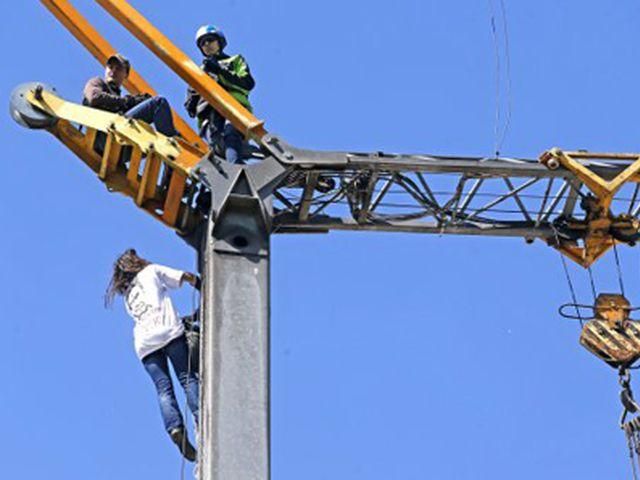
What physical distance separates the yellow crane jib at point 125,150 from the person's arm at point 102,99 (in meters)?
0.20

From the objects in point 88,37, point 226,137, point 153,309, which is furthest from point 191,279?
point 88,37

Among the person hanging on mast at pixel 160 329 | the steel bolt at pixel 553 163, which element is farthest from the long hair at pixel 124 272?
the steel bolt at pixel 553 163

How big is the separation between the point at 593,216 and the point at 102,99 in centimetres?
481

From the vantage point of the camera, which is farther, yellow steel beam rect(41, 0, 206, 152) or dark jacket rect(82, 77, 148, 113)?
yellow steel beam rect(41, 0, 206, 152)

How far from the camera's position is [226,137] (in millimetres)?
15930

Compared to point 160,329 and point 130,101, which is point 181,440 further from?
point 130,101

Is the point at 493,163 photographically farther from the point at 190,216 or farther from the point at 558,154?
the point at 190,216

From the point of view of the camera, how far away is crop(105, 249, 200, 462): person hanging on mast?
605 inches

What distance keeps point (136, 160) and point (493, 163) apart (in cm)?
326

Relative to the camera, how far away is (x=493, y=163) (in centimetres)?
1579

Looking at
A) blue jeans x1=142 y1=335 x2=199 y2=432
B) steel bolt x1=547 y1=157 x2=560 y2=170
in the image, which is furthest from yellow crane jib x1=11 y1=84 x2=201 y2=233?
steel bolt x1=547 y1=157 x2=560 y2=170

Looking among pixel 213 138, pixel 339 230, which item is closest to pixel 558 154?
A: pixel 339 230

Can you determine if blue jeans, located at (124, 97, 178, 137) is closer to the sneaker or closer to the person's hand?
the person's hand

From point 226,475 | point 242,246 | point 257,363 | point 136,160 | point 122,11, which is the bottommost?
point 226,475
